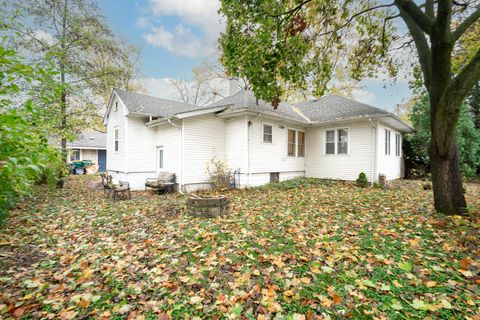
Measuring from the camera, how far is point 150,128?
13.1 meters

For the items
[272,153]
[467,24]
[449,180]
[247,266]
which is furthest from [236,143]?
[467,24]

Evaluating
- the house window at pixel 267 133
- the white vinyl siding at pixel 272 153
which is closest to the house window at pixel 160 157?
the white vinyl siding at pixel 272 153

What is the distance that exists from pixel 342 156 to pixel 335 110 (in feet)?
9.85

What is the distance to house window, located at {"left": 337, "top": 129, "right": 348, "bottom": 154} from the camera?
12.7 meters

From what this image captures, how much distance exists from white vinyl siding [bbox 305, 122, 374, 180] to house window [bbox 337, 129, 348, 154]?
8.5 inches

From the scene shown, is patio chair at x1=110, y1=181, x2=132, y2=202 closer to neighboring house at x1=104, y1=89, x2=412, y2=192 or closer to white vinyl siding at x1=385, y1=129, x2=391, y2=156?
neighboring house at x1=104, y1=89, x2=412, y2=192

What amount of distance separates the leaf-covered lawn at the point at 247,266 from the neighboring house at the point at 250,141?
5334 millimetres

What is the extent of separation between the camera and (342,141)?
12.9m

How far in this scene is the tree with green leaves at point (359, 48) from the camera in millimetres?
5027

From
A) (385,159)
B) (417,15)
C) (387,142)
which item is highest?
(417,15)

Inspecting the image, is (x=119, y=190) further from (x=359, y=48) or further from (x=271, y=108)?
(x=359, y=48)

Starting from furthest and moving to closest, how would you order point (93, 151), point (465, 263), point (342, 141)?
point (93, 151) → point (342, 141) → point (465, 263)

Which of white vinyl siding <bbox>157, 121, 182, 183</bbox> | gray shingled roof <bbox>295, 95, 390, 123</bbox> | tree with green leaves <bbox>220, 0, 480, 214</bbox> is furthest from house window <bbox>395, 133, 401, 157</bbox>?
white vinyl siding <bbox>157, 121, 182, 183</bbox>

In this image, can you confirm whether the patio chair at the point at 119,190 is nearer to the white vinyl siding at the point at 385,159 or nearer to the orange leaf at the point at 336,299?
the orange leaf at the point at 336,299
